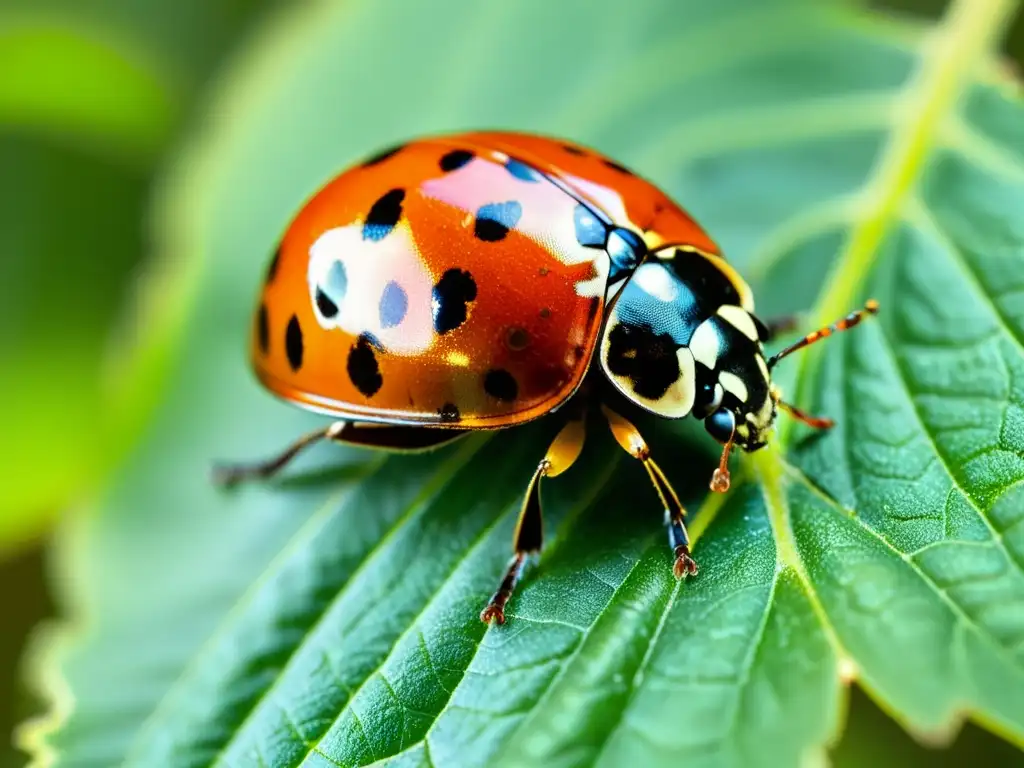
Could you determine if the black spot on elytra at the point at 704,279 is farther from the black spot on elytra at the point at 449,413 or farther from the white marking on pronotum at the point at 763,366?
the black spot on elytra at the point at 449,413

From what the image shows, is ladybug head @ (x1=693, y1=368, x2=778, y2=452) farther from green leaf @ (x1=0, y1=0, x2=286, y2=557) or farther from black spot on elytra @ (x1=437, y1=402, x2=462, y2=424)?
green leaf @ (x1=0, y1=0, x2=286, y2=557)

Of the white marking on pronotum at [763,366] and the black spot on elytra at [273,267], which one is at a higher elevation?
the black spot on elytra at [273,267]

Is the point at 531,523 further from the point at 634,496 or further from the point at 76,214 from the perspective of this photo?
the point at 76,214

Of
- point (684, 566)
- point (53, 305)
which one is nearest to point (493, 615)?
point (684, 566)

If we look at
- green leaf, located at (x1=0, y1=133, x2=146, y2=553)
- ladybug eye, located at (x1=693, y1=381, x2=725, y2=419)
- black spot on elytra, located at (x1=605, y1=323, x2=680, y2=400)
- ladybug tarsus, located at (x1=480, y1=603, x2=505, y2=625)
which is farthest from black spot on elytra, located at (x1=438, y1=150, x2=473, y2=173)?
green leaf, located at (x1=0, y1=133, x2=146, y2=553)

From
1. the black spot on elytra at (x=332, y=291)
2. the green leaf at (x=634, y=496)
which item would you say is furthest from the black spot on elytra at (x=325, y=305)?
the green leaf at (x=634, y=496)

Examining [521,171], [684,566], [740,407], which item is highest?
[521,171]
